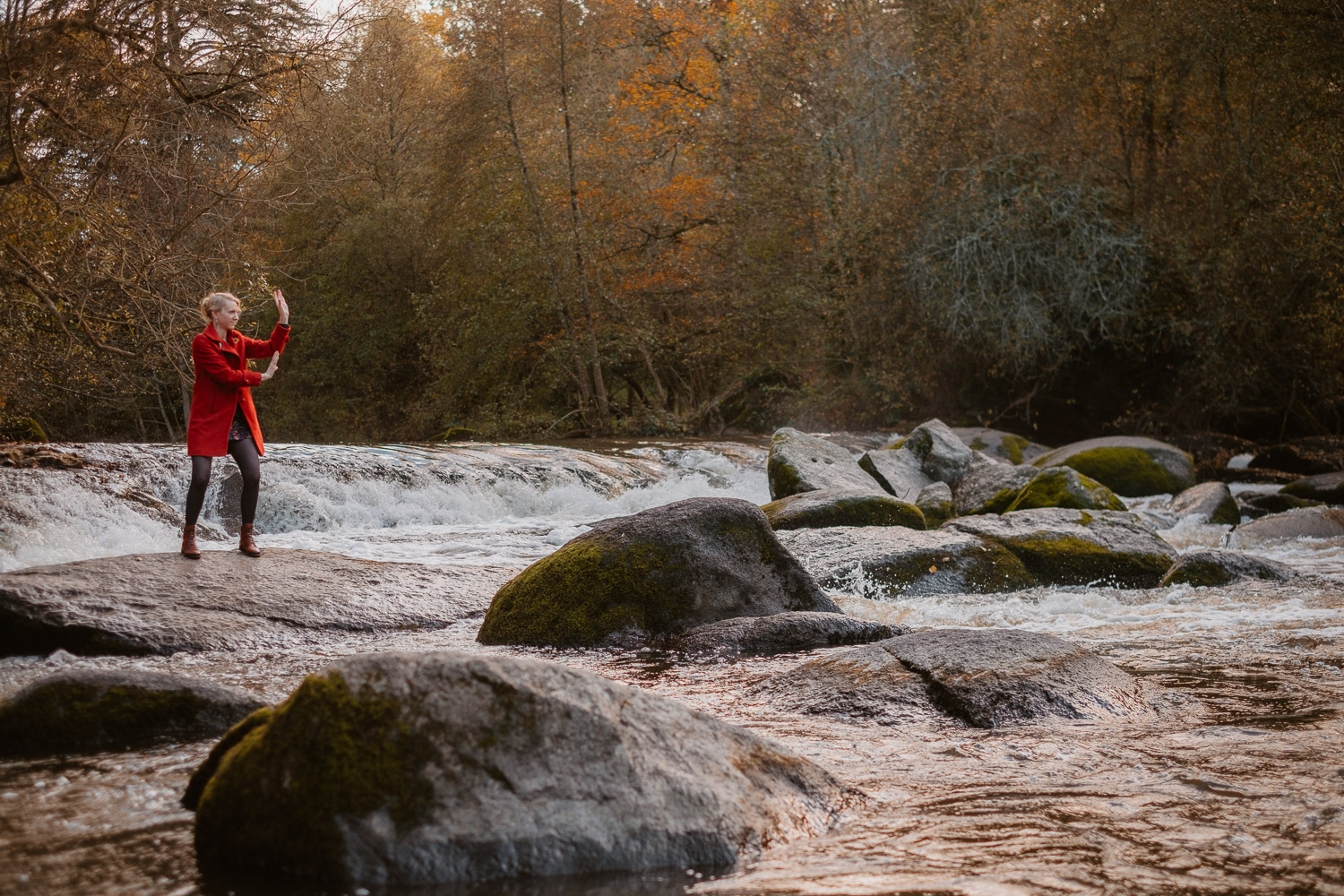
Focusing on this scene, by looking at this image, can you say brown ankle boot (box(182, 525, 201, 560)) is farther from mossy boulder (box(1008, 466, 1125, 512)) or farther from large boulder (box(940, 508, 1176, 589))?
mossy boulder (box(1008, 466, 1125, 512))

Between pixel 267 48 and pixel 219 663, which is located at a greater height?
pixel 267 48

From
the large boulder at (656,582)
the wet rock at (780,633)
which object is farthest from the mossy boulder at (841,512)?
the wet rock at (780,633)

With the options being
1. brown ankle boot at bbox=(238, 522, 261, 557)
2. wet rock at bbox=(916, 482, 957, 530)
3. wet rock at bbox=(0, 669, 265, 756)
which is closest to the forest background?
brown ankle boot at bbox=(238, 522, 261, 557)

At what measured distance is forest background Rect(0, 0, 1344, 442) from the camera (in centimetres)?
1039

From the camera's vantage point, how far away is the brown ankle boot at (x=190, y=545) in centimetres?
747

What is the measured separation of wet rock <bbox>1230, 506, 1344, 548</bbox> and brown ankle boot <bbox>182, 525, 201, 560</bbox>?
9.76 metres

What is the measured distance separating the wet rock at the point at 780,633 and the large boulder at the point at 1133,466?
33.6ft

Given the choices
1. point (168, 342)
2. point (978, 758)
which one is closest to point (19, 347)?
point (168, 342)

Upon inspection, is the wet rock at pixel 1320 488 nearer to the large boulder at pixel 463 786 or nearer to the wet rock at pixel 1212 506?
the wet rock at pixel 1212 506

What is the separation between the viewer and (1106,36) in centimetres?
1891

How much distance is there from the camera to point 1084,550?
895 cm

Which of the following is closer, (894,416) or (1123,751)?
(1123,751)

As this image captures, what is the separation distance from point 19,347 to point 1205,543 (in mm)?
12672

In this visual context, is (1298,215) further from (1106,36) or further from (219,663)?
(219,663)
